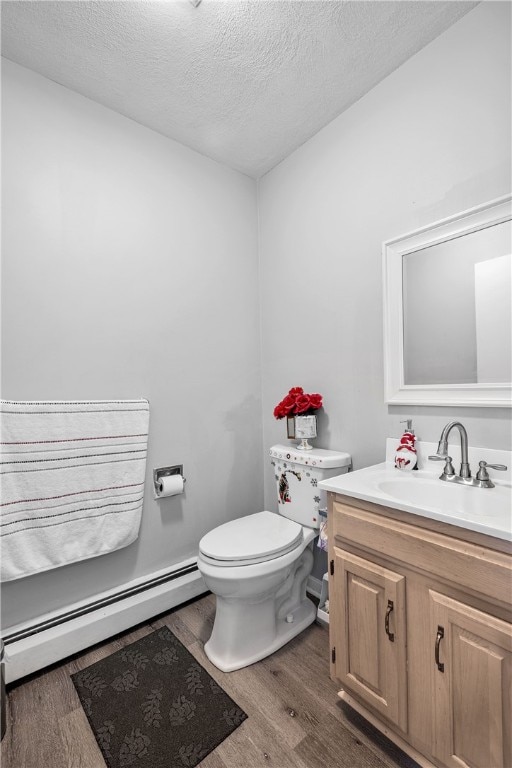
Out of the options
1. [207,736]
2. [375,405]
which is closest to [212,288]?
[375,405]

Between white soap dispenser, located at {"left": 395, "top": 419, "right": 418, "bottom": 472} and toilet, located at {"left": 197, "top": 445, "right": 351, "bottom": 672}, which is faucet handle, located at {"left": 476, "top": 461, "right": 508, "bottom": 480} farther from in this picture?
toilet, located at {"left": 197, "top": 445, "right": 351, "bottom": 672}

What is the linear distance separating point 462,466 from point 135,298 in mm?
1630

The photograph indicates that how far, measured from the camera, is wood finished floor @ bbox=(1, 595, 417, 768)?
1.09 meters

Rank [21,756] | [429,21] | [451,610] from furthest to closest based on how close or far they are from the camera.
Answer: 1. [429,21]
2. [21,756]
3. [451,610]

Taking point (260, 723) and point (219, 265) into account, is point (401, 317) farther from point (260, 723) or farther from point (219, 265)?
point (260, 723)

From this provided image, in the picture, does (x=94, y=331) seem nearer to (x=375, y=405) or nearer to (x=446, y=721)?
(x=375, y=405)

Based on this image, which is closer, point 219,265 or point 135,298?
point 135,298

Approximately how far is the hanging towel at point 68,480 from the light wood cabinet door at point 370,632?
3.38 feet

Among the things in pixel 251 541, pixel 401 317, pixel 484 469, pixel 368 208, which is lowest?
pixel 251 541

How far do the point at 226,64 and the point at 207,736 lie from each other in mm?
2557

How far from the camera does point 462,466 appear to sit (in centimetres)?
127

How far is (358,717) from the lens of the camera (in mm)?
1217

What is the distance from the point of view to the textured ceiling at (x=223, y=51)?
1.30 metres

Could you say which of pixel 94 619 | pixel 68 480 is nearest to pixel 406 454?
pixel 68 480
